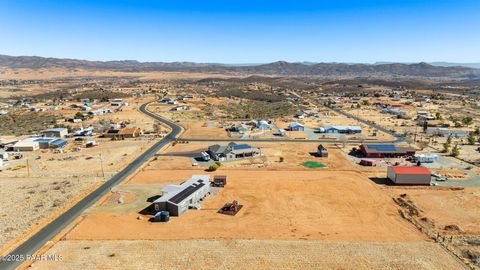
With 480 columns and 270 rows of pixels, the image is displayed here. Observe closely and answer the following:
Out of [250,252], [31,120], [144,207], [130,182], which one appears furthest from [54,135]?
[250,252]

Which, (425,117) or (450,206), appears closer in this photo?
(450,206)

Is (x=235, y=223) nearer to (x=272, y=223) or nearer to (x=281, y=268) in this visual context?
(x=272, y=223)

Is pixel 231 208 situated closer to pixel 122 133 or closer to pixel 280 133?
pixel 280 133


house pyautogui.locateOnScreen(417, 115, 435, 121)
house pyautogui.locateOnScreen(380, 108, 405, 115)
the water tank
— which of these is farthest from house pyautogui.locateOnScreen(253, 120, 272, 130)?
the water tank

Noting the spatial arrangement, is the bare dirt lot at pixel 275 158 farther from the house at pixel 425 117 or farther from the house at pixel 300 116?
the house at pixel 425 117

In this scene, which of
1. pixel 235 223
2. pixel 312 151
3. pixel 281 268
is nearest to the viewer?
pixel 281 268

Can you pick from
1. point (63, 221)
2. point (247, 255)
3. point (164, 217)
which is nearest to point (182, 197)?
point (164, 217)
